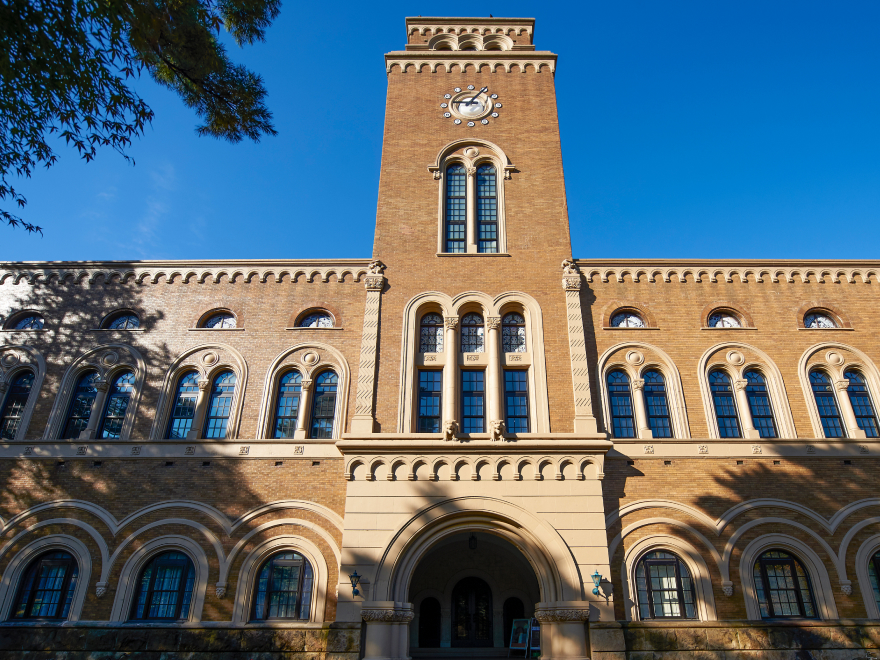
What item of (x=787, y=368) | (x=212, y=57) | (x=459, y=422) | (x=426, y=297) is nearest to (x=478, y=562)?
(x=459, y=422)

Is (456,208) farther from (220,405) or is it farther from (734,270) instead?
(220,405)

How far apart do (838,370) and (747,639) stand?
813 cm

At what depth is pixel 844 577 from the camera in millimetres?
14492

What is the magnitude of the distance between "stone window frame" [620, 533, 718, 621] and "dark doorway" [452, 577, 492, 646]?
4619 mm

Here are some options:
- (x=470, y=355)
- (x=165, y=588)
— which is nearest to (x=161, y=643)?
(x=165, y=588)

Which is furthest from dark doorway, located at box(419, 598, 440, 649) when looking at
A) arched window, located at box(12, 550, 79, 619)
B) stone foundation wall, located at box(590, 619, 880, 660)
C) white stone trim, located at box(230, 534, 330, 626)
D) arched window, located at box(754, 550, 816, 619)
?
arched window, located at box(12, 550, 79, 619)

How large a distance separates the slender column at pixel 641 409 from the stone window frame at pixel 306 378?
25.9ft

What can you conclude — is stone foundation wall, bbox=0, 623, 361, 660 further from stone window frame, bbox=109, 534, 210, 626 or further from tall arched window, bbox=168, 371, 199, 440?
tall arched window, bbox=168, 371, 199, 440

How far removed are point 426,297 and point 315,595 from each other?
8.26 metres

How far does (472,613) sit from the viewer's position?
17312 mm

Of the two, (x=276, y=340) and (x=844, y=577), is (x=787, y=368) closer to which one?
(x=844, y=577)

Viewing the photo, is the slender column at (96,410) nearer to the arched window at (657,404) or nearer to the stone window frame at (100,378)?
the stone window frame at (100,378)

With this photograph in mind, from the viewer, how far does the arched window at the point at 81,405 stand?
55.9ft

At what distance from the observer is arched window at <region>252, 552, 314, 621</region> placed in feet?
47.4
